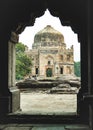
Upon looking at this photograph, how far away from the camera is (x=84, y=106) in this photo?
18.8 feet

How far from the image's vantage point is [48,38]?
187ft

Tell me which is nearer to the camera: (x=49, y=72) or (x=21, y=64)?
(x=21, y=64)

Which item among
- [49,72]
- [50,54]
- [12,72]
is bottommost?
[49,72]

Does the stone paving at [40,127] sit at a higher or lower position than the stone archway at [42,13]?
lower

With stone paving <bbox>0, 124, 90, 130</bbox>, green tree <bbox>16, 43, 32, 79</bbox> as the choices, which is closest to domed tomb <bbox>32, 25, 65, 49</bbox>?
green tree <bbox>16, 43, 32, 79</bbox>

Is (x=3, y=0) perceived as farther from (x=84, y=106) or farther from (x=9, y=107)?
(x=84, y=106)

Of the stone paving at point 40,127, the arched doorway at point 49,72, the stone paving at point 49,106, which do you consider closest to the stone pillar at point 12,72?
the stone paving at point 49,106

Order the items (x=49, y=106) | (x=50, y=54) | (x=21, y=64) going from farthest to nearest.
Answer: (x=50, y=54), (x=21, y=64), (x=49, y=106)

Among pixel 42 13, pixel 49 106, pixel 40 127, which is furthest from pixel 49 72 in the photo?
pixel 40 127

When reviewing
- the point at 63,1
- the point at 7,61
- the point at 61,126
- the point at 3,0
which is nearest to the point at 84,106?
the point at 61,126

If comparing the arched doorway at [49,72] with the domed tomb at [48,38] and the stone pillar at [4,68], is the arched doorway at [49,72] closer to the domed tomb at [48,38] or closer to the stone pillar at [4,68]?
the domed tomb at [48,38]

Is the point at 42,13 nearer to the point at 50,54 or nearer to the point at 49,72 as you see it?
the point at 50,54

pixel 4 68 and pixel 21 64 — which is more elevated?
pixel 21 64

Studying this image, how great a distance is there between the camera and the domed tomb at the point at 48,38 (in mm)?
57094
